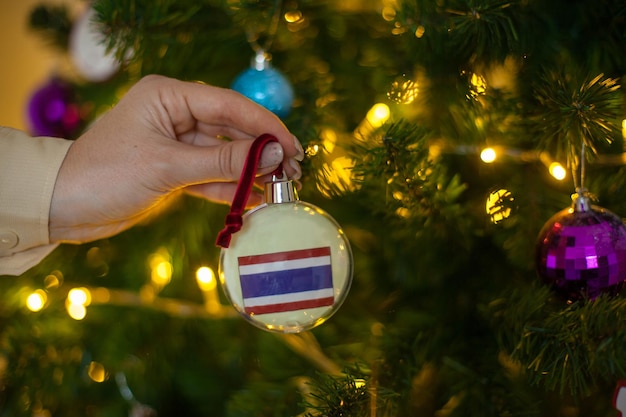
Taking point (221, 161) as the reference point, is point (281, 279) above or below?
below

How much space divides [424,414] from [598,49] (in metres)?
0.42

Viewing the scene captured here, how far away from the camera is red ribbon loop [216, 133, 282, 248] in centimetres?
50

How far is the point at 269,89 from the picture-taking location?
24.4 inches

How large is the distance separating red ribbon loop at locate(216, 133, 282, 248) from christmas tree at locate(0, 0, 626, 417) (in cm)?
10

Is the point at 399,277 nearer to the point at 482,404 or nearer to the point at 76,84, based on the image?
the point at 482,404

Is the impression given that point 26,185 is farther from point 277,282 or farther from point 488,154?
point 488,154

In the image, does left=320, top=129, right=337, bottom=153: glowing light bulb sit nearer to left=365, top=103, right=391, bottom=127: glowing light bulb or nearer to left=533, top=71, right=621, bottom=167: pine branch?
left=365, top=103, right=391, bottom=127: glowing light bulb

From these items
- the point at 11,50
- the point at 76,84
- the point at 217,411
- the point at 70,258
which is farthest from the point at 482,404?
the point at 11,50

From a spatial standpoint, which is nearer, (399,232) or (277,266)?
(277,266)

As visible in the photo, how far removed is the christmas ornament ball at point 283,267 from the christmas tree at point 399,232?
6 cm

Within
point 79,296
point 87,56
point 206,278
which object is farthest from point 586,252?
point 87,56

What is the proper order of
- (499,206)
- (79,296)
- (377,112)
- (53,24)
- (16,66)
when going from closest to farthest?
(499,206) < (377,112) < (79,296) < (53,24) < (16,66)

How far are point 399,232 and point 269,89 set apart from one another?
196 millimetres

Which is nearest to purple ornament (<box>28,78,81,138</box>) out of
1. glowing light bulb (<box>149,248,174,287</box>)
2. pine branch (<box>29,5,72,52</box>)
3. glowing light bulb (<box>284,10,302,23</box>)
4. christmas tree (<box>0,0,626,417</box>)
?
pine branch (<box>29,5,72,52</box>)
